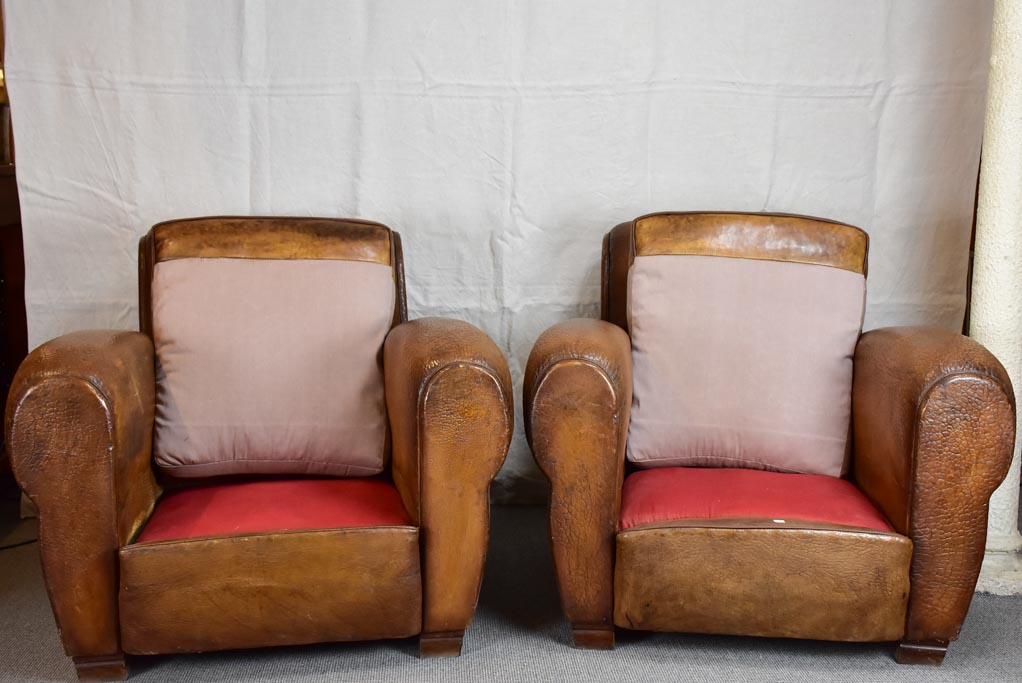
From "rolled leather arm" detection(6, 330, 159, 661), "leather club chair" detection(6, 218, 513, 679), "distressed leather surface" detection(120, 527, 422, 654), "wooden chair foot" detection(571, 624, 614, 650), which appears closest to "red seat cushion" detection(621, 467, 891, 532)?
"wooden chair foot" detection(571, 624, 614, 650)

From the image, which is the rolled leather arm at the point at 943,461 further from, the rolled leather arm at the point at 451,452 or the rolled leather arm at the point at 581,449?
the rolled leather arm at the point at 451,452

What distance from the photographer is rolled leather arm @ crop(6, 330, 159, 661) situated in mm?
1604

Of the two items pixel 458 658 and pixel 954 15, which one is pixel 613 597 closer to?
pixel 458 658

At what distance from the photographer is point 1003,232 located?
6.95 ft

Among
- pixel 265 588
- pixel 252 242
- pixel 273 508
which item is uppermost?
pixel 252 242

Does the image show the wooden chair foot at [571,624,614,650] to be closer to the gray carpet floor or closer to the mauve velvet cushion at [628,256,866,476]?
the gray carpet floor

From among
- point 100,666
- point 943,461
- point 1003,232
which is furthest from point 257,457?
point 1003,232

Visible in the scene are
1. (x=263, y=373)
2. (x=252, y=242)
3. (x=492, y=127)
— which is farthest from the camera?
(x=492, y=127)

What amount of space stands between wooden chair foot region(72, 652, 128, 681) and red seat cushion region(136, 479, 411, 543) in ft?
0.83

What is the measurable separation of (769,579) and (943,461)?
1.32ft

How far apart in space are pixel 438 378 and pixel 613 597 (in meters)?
0.59

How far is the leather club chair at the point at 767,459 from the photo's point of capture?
173 cm

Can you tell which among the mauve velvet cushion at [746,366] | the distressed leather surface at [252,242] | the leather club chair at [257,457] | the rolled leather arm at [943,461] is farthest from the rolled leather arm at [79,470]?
the rolled leather arm at [943,461]

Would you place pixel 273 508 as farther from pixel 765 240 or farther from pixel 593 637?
pixel 765 240
